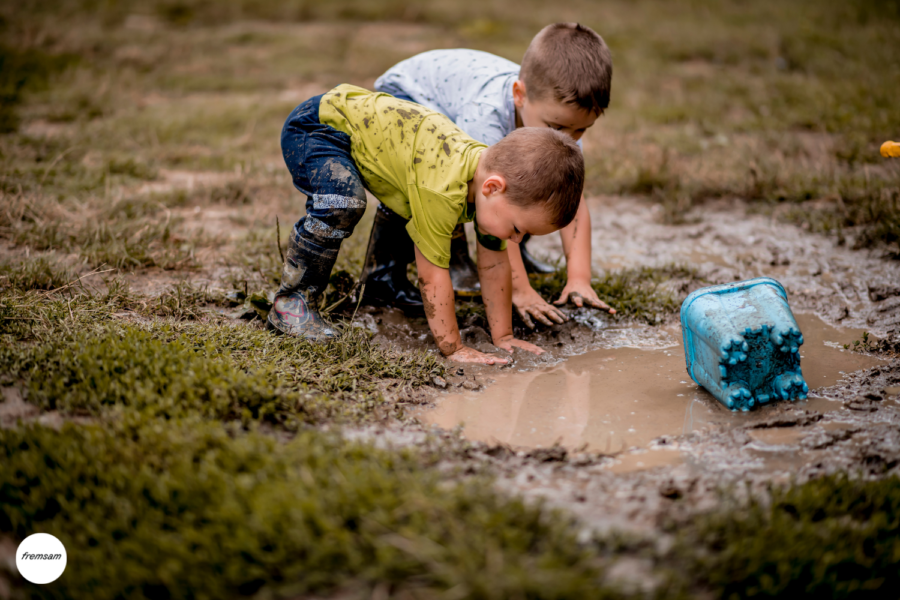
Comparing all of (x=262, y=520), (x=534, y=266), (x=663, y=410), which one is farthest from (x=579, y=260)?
(x=262, y=520)

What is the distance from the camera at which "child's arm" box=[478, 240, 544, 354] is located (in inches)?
121

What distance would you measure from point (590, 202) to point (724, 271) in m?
1.41

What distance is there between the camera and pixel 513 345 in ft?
10.4

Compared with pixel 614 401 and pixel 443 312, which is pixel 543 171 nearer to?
pixel 443 312

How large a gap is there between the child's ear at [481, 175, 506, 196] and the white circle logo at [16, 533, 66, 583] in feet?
6.29

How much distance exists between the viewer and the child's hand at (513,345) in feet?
10.3

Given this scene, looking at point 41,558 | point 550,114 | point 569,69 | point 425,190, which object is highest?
point 569,69

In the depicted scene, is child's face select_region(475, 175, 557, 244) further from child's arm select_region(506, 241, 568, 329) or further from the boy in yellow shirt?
child's arm select_region(506, 241, 568, 329)

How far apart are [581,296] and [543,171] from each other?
1.02 metres

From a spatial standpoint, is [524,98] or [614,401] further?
[524,98]

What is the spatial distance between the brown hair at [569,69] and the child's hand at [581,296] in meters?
0.93

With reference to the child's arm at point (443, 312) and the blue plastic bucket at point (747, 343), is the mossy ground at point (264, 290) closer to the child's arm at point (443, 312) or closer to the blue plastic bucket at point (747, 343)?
the child's arm at point (443, 312)

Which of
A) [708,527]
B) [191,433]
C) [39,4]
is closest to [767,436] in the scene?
[708,527]

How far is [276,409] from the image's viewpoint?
2.35 meters
